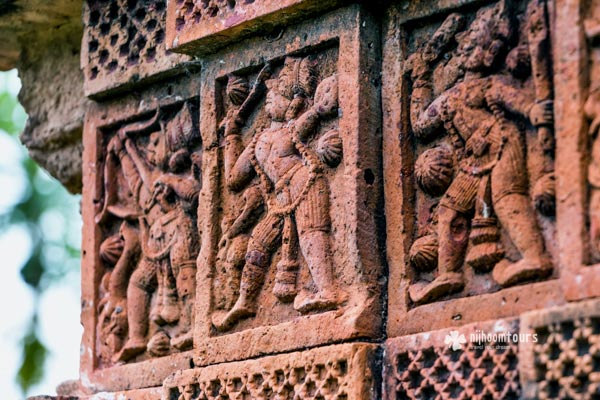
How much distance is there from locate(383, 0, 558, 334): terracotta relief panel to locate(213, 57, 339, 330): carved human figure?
0.28 m

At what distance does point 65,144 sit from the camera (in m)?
7.51

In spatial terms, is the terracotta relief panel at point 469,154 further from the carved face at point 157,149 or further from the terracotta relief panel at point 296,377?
the carved face at point 157,149

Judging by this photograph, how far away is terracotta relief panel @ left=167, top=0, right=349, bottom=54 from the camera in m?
5.66

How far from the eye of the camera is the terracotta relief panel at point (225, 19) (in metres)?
5.66

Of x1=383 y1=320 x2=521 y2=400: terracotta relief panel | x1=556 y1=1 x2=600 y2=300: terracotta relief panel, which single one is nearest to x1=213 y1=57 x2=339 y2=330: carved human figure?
x1=383 y1=320 x2=521 y2=400: terracotta relief panel

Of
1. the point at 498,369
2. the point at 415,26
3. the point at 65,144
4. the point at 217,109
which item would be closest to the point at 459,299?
the point at 498,369

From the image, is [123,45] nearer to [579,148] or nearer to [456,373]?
[456,373]

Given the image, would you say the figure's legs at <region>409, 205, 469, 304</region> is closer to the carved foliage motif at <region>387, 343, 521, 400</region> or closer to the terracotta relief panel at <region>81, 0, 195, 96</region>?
the carved foliage motif at <region>387, 343, 521, 400</region>

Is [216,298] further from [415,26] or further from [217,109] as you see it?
[415,26]

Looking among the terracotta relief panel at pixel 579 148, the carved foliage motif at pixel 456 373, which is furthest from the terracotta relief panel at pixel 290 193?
the terracotta relief panel at pixel 579 148

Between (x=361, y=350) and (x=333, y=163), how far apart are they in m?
0.79

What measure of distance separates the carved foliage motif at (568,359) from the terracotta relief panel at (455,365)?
14 centimetres

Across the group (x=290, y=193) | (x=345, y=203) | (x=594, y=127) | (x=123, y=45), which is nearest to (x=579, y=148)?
(x=594, y=127)

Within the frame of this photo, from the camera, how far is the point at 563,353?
4.53 metres
